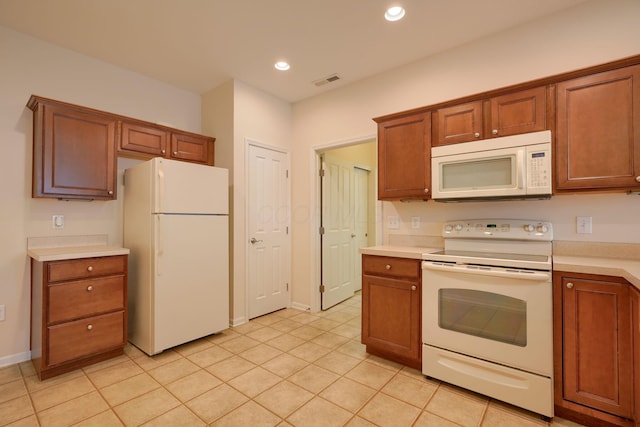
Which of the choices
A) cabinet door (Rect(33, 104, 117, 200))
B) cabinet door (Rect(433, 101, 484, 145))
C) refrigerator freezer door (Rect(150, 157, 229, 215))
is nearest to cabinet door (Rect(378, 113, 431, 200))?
cabinet door (Rect(433, 101, 484, 145))

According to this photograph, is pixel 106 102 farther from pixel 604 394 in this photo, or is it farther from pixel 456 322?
pixel 604 394

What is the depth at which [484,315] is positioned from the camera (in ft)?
6.58

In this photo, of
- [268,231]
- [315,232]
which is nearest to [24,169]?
[268,231]

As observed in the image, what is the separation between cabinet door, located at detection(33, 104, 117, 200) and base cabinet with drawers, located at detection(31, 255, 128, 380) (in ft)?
2.10

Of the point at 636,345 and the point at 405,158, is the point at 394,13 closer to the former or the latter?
the point at 405,158

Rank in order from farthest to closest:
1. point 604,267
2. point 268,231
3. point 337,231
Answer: point 337,231 < point 268,231 < point 604,267

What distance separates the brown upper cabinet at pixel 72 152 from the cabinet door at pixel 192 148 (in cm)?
57

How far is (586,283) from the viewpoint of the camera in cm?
170

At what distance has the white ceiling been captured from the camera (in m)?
2.25

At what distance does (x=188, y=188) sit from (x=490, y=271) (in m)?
2.52

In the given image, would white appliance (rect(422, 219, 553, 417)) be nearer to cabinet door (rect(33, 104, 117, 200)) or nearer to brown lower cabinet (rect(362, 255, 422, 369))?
brown lower cabinet (rect(362, 255, 422, 369))

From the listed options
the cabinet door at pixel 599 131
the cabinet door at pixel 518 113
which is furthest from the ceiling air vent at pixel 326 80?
the cabinet door at pixel 599 131

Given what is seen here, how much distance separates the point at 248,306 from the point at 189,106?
2.54m

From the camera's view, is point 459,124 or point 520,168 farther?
point 459,124
